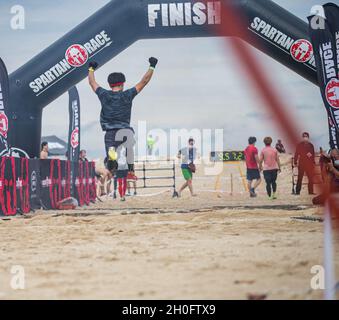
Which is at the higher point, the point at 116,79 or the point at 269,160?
the point at 116,79

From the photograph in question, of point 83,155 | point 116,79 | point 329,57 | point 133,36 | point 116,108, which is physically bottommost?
point 83,155

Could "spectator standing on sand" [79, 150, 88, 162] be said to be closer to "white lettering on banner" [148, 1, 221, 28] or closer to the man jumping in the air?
"white lettering on banner" [148, 1, 221, 28]

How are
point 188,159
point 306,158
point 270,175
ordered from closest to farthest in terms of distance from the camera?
point 306,158 < point 270,175 < point 188,159

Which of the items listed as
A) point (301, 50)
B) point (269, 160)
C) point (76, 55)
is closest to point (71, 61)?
point (76, 55)

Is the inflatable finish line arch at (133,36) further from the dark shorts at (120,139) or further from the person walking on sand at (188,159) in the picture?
the person walking on sand at (188,159)

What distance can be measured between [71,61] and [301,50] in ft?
13.5

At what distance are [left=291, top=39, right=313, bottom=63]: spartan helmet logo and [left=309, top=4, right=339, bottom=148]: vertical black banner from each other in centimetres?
53

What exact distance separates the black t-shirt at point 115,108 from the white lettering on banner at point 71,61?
7.10ft

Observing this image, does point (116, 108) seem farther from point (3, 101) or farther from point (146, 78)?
point (3, 101)

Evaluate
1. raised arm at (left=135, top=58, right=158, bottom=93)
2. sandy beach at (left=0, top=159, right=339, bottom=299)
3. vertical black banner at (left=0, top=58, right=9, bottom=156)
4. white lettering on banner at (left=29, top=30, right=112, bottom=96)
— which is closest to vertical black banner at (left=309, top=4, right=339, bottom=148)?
sandy beach at (left=0, top=159, right=339, bottom=299)

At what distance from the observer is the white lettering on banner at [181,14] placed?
11.5 meters

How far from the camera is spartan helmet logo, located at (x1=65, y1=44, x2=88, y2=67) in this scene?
38.7 ft

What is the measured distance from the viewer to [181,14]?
38.0ft

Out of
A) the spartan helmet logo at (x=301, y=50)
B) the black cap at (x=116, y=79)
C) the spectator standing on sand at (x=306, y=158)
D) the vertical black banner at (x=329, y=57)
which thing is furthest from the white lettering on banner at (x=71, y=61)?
the spectator standing on sand at (x=306, y=158)
